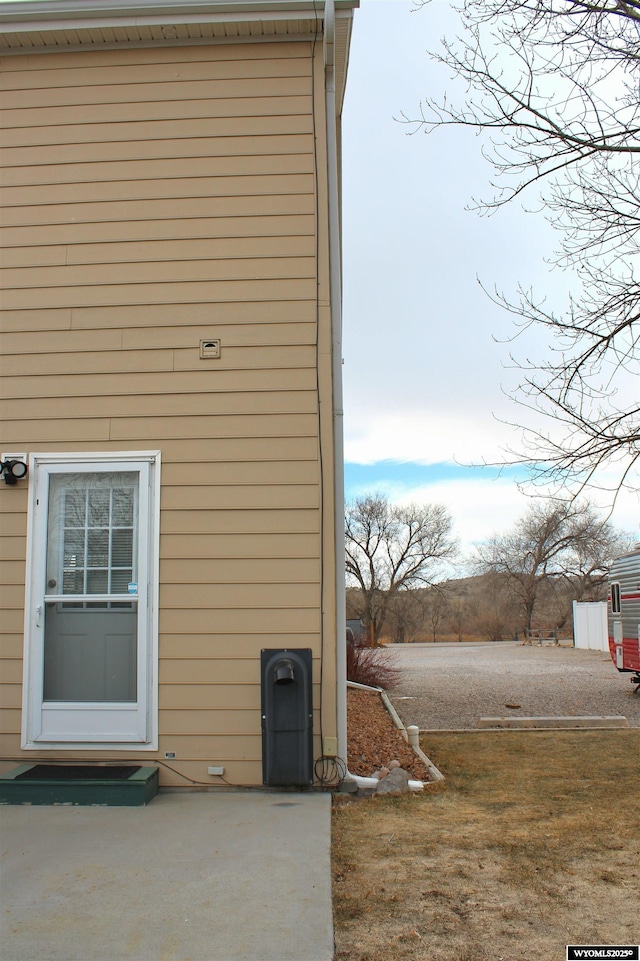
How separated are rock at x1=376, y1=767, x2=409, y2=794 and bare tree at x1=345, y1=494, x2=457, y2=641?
34.4m

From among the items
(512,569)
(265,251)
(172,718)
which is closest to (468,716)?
(172,718)

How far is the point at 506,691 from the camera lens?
12430 mm

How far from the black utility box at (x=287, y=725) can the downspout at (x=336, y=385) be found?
25 centimetres

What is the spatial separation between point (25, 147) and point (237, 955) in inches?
195

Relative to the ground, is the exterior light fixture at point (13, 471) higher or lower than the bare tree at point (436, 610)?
higher

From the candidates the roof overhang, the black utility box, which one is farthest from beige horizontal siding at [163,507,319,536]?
the roof overhang

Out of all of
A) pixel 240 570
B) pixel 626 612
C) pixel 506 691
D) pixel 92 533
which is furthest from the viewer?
pixel 626 612

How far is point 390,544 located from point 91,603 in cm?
3570

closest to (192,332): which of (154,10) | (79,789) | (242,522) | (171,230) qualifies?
(171,230)

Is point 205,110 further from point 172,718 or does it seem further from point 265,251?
point 172,718

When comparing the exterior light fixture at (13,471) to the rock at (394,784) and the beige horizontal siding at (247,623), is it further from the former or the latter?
the rock at (394,784)

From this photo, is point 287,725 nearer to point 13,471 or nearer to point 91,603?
point 91,603

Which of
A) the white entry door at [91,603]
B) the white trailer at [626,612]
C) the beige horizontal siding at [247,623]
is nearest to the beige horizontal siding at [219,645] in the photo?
the beige horizontal siding at [247,623]

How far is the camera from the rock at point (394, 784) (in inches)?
179
